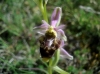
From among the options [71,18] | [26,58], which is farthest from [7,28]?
[71,18]

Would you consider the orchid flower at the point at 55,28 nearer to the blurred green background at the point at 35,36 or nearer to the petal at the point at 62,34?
the petal at the point at 62,34

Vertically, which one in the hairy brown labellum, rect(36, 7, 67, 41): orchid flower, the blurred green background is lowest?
the hairy brown labellum

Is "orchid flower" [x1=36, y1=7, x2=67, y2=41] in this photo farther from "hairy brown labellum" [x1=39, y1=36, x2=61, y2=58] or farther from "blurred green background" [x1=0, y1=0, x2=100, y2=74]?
"blurred green background" [x1=0, y1=0, x2=100, y2=74]

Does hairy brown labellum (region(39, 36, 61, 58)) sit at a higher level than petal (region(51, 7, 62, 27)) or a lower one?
lower

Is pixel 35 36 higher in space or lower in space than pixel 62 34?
higher

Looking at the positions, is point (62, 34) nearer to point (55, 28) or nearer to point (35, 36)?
point (55, 28)

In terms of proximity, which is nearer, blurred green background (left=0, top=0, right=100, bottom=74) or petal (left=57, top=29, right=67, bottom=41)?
petal (left=57, top=29, right=67, bottom=41)

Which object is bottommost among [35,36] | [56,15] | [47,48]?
[47,48]

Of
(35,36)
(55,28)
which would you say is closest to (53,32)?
(55,28)

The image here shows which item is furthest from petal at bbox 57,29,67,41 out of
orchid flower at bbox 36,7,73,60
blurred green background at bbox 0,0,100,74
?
blurred green background at bbox 0,0,100,74
